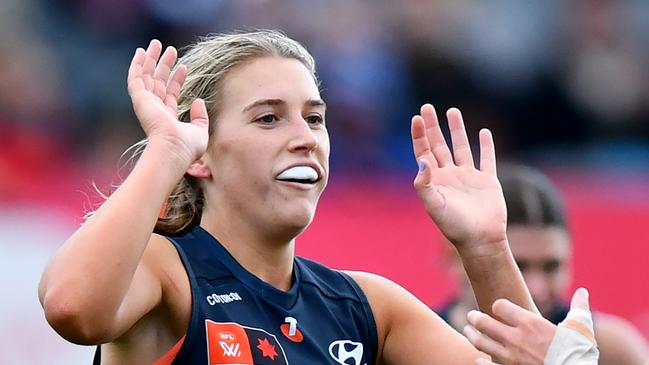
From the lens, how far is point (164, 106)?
366cm

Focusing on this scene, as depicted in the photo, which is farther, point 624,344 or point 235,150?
point 624,344

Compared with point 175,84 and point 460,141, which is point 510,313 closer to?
point 460,141

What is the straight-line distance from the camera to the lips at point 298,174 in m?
3.87

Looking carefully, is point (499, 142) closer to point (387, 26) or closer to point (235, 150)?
point (387, 26)

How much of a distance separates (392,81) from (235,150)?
5728mm

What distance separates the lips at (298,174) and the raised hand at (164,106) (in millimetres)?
281

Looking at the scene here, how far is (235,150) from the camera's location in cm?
391

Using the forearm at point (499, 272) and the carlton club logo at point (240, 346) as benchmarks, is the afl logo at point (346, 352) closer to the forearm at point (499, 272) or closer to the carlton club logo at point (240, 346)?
the carlton club logo at point (240, 346)

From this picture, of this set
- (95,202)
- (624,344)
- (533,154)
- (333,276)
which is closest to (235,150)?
(333,276)

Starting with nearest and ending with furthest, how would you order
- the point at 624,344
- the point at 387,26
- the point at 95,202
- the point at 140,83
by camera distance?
1. the point at 140,83
2. the point at 624,344
3. the point at 95,202
4. the point at 387,26

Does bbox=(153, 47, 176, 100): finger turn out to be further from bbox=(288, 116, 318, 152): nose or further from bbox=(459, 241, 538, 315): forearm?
bbox=(459, 241, 538, 315): forearm

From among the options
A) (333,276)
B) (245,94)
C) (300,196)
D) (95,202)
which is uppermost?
(245,94)

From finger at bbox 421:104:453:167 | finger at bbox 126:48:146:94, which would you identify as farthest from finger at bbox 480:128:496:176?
finger at bbox 126:48:146:94

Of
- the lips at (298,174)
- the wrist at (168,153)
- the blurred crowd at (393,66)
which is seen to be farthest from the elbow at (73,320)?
the blurred crowd at (393,66)
